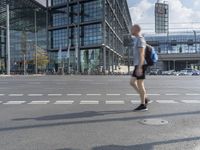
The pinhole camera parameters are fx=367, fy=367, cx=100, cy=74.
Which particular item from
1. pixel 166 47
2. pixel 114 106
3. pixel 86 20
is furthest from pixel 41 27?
pixel 114 106

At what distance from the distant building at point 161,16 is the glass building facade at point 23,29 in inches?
1184

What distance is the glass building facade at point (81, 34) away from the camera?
7438cm

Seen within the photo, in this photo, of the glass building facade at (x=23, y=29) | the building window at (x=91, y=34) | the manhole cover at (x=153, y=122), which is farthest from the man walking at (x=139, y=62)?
the glass building facade at (x=23, y=29)

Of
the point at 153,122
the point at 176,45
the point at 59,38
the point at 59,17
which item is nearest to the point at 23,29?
the point at 59,17

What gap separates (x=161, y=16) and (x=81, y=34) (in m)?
28.6

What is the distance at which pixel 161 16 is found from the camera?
9775 cm

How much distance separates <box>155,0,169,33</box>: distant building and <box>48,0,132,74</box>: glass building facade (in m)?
15.0

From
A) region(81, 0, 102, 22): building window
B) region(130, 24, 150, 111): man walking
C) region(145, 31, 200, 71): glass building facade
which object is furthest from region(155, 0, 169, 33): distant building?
region(130, 24, 150, 111): man walking

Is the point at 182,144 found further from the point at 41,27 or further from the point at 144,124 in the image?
the point at 41,27

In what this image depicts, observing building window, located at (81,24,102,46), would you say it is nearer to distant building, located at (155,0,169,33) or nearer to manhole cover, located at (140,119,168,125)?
distant building, located at (155,0,169,33)

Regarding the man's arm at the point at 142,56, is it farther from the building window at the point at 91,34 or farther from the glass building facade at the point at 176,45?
the glass building facade at the point at 176,45

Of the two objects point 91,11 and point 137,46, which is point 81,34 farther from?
point 137,46

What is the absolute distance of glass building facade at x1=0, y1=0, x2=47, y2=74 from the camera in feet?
282

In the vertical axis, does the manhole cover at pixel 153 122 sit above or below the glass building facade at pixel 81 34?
below
